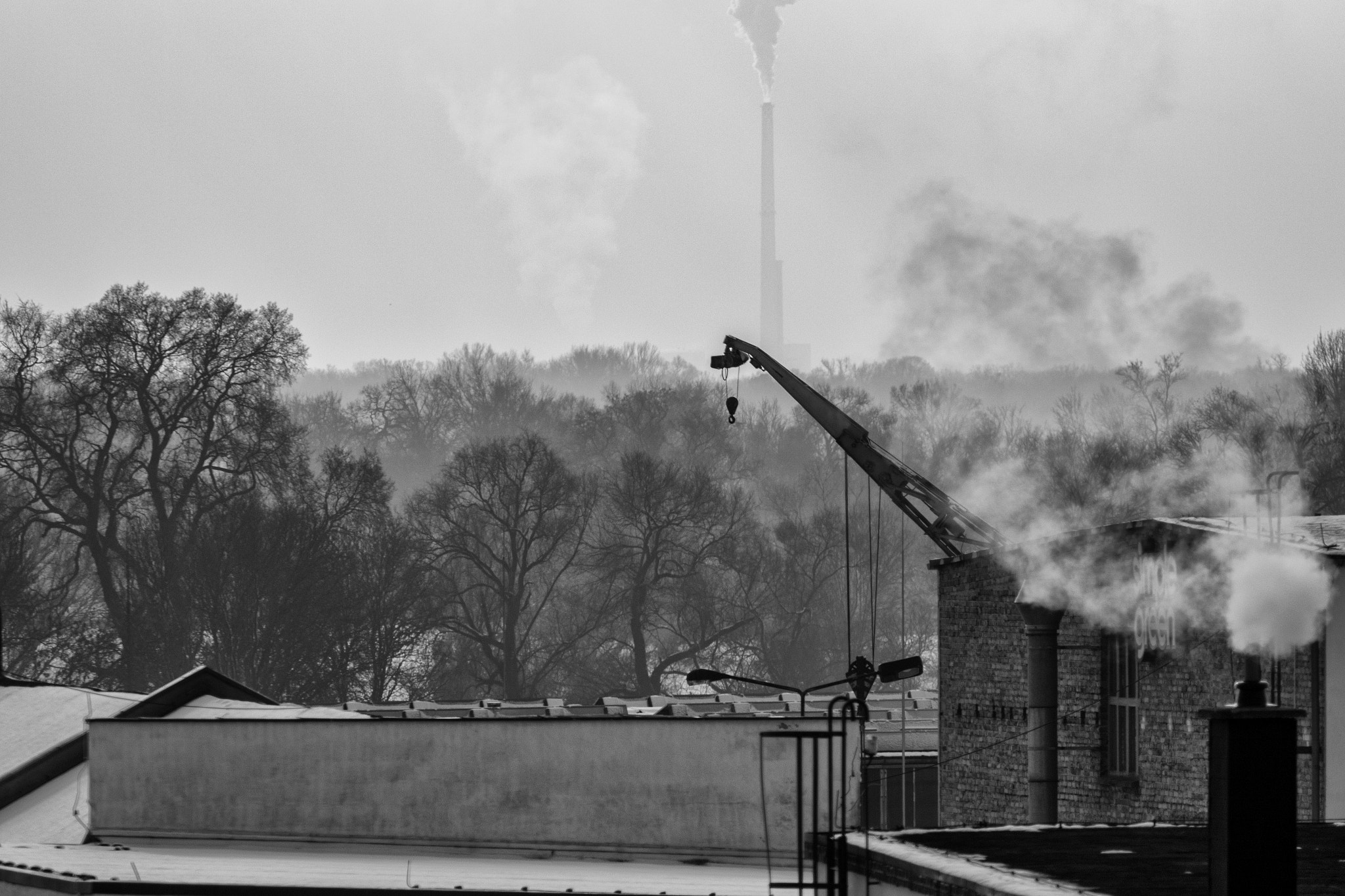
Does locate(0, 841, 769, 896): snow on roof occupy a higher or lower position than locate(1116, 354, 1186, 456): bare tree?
lower

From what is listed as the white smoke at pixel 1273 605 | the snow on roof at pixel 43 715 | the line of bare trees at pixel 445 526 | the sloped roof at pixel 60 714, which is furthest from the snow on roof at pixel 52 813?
the line of bare trees at pixel 445 526

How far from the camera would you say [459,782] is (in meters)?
26.9

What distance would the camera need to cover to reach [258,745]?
28.0 meters

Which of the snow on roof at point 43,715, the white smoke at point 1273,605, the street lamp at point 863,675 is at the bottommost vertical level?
the snow on roof at point 43,715

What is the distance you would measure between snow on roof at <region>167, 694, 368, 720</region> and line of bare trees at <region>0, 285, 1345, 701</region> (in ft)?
60.8

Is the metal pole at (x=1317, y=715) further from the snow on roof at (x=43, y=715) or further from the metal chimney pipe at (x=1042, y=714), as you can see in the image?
the snow on roof at (x=43, y=715)

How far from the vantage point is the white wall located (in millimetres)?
25500

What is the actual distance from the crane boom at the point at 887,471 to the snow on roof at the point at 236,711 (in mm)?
10706

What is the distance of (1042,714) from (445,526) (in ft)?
160

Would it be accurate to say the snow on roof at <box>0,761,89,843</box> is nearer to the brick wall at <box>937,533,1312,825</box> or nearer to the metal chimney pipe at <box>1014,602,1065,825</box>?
the brick wall at <box>937,533,1312,825</box>

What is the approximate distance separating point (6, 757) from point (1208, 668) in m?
18.4

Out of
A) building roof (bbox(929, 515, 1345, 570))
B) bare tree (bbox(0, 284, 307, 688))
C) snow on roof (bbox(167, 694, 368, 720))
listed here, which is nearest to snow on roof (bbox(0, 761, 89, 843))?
snow on roof (bbox(167, 694, 368, 720))

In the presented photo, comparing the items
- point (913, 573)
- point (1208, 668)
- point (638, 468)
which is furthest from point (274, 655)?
point (1208, 668)

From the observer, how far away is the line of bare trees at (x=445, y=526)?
58.7m
